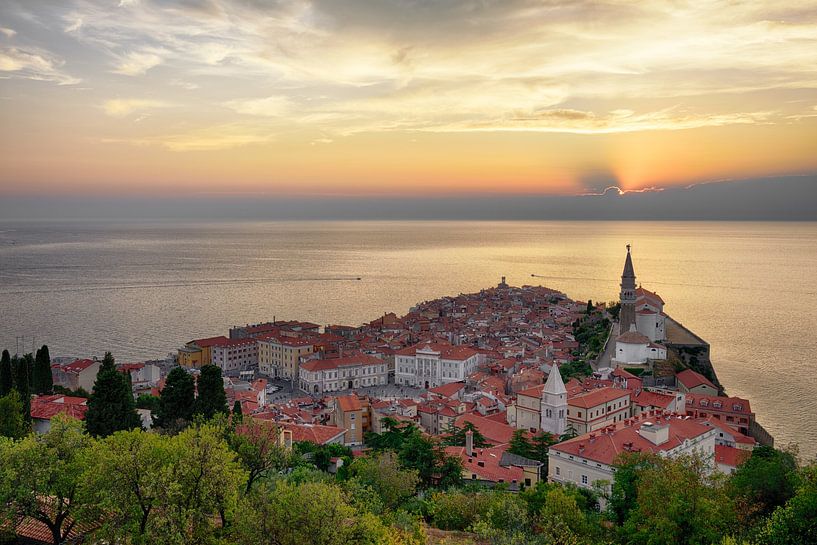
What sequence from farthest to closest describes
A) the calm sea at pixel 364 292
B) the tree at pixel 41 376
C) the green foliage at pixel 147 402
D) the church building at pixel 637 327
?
the calm sea at pixel 364 292 → the church building at pixel 637 327 → the tree at pixel 41 376 → the green foliage at pixel 147 402

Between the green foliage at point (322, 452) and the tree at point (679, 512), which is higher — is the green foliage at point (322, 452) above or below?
below

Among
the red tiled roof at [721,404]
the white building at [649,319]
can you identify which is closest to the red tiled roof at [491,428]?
the red tiled roof at [721,404]

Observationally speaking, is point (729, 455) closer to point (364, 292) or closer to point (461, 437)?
point (461, 437)

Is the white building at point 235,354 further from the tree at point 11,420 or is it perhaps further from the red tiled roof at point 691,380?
the red tiled roof at point 691,380

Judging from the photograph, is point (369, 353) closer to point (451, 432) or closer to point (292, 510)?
point (451, 432)

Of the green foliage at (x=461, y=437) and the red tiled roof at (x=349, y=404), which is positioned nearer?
the green foliage at (x=461, y=437)

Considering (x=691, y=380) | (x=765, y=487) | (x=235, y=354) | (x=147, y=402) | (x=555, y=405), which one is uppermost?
(x=765, y=487)

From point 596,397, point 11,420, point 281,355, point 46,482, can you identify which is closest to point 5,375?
point 11,420
